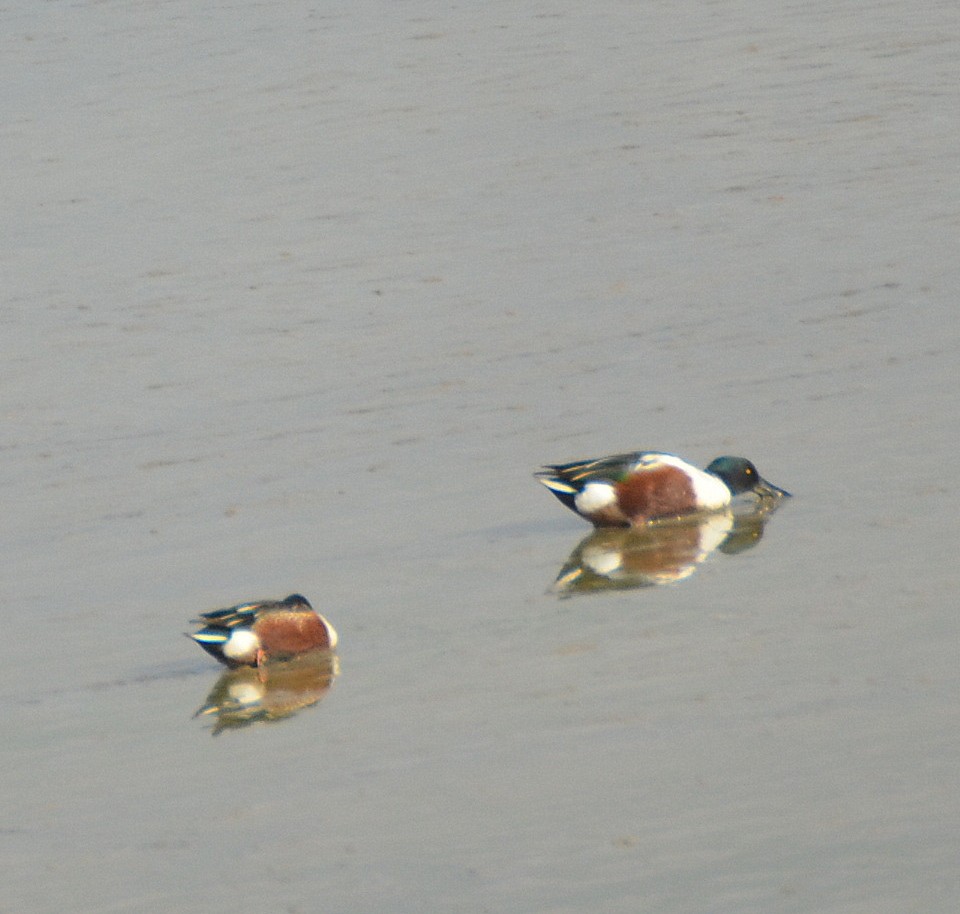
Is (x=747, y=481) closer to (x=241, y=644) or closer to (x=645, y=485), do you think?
(x=645, y=485)

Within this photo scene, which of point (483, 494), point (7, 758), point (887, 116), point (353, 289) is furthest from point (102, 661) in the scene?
point (887, 116)

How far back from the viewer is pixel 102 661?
7879 millimetres

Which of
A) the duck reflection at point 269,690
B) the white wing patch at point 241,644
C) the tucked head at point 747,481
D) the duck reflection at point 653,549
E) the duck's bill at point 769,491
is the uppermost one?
the tucked head at point 747,481

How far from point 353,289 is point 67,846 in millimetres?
7410

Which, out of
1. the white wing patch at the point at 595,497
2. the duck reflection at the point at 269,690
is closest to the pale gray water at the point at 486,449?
the duck reflection at the point at 269,690

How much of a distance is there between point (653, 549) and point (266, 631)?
208cm

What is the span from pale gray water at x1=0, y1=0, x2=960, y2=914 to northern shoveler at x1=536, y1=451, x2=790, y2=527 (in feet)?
0.79

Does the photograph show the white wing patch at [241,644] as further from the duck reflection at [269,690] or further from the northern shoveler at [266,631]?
the duck reflection at [269,690]

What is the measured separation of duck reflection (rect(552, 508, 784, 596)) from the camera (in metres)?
8.42

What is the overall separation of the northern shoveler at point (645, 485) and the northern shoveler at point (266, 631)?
5.82 ft

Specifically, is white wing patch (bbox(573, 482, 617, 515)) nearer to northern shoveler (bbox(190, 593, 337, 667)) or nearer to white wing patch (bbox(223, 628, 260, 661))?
northern shoveler (bbox(190, 593, 337, 667))

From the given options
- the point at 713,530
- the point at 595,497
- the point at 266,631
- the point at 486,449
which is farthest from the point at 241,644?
the point at 486,449

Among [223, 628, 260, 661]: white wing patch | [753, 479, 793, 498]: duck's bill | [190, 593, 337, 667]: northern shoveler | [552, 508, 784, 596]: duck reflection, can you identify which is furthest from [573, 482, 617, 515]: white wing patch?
[223, 628, 260, 661]: white wing patch

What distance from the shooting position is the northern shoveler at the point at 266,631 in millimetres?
7617
